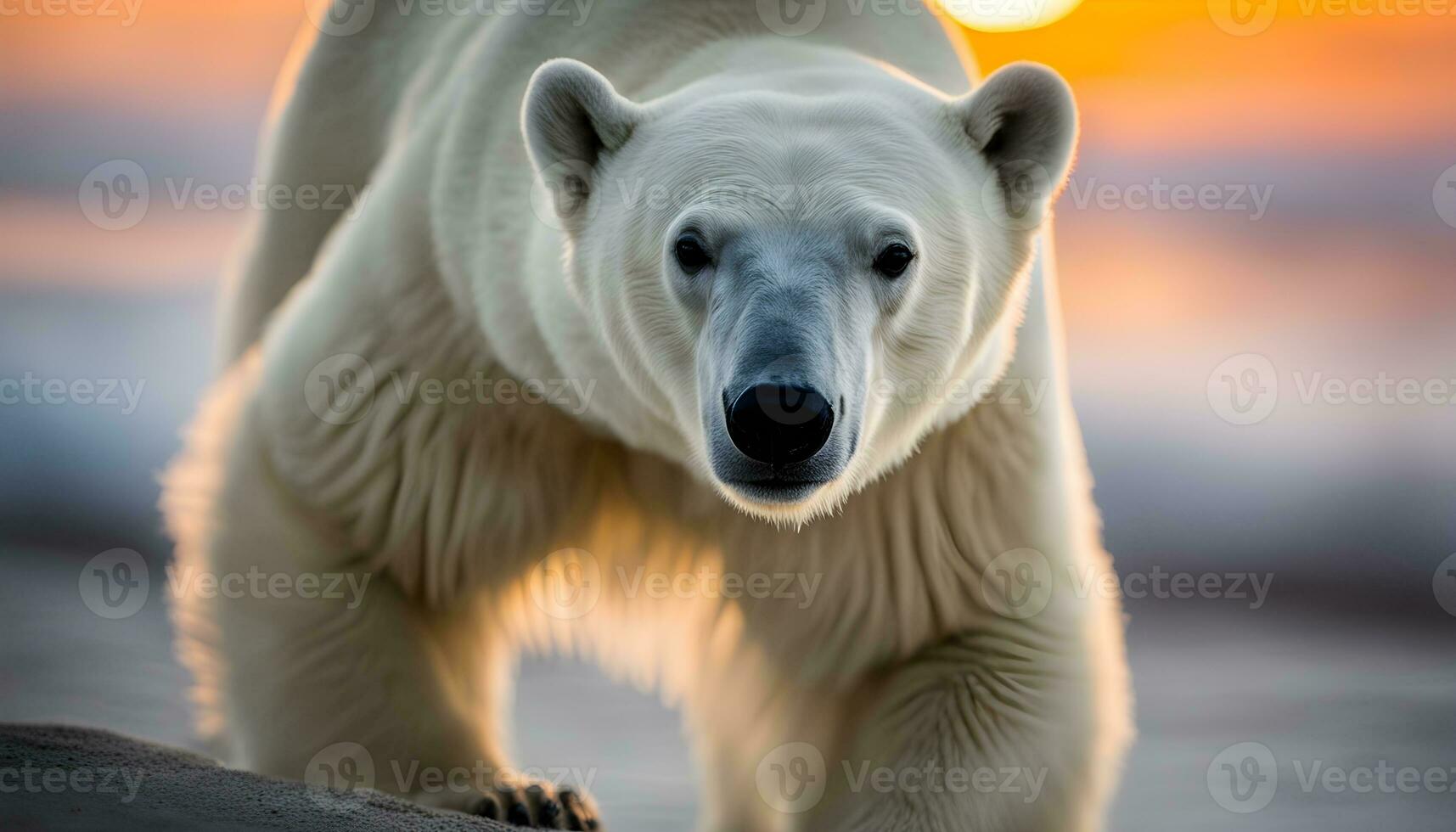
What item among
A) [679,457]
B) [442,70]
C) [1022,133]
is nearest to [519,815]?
[679,457]

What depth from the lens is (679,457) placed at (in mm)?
4000

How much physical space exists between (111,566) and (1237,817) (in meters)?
Answer: 6.77

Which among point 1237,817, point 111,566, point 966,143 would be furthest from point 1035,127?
point 111,566

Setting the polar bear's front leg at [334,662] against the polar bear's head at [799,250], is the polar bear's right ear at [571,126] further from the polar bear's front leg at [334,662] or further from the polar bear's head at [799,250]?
the polar bear's front leg at [334,662]

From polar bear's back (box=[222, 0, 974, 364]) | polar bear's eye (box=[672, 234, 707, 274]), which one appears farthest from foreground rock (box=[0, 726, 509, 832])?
polar bear's back (box=[222, 0, 974, 364])

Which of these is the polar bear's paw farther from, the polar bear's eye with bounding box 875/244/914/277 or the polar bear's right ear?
the polar bear's eye with bounding box 875/244/914/277

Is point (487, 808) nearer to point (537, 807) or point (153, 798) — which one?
point (537, 807)

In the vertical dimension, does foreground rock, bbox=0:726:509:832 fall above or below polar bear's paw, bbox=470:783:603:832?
below

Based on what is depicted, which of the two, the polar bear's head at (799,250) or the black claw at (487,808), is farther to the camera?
the black claw at (487,808)

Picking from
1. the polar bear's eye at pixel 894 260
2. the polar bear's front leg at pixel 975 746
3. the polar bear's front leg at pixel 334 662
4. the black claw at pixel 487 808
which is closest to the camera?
the polar bear's eye at pixel 894 260

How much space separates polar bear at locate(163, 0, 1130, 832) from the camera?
141 inches

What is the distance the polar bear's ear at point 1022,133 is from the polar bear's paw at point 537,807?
187 cm

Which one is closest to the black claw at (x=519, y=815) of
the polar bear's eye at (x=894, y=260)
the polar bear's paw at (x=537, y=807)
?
the polar bear's paw at (x=537, y=807)

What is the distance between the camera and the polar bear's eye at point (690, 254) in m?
3.40
